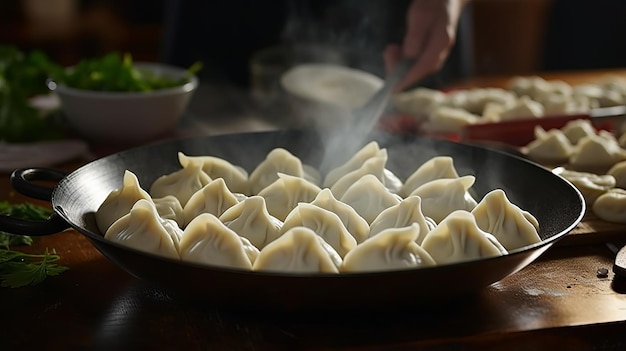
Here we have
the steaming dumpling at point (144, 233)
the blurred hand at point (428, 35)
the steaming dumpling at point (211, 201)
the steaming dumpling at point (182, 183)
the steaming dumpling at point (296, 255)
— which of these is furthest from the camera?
the blurred hand at point (428, 35)

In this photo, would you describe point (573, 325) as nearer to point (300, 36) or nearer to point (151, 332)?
point (151, 332)

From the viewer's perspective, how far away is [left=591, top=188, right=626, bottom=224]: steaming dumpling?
64.1 inches

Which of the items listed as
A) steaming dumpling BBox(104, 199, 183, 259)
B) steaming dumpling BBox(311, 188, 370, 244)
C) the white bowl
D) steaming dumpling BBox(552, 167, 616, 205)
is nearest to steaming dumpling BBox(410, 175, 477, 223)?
steaming dumpling BBox(311, 188, 370, 244)

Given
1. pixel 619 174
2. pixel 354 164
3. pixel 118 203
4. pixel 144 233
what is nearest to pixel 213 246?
pixel 144 233

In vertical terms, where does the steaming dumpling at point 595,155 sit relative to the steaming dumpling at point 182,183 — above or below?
above

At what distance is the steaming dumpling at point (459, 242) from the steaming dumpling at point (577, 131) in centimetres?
95

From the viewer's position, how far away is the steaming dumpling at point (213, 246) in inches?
49.8

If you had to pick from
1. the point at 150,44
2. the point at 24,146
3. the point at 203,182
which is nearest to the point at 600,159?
the point at 203,182

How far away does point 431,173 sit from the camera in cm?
172

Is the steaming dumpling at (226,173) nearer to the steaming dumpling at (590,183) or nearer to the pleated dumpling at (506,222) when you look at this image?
the pleated dumpling at (506,222)

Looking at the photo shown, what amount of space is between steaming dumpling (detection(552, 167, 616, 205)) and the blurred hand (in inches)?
19.5

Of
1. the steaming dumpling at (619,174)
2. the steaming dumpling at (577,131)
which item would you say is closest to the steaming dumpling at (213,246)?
the steaming dumpling at (619,174)

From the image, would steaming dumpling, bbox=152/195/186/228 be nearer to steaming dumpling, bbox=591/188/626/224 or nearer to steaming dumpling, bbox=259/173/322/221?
steaming dumpling, bbox=259/173/322/221

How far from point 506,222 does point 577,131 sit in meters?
0.88
